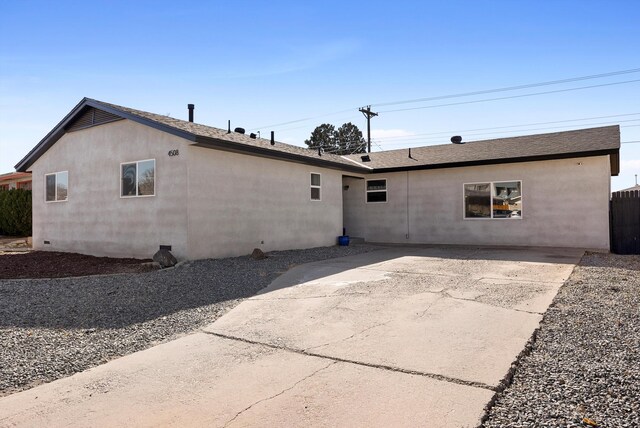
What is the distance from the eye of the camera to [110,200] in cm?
1219

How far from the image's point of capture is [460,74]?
53.9 ft

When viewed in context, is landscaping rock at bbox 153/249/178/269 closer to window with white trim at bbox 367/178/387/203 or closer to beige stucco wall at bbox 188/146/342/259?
beige stucco wall at bbox 188/146/342/259

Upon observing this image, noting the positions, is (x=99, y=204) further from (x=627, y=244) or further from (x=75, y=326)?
(x=627, y=244)

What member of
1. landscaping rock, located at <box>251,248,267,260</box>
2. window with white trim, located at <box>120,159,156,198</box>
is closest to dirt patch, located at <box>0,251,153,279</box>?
window with white trim, located at <box>120,159,156,198</box>

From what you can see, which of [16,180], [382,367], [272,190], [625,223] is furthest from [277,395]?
[16,180]

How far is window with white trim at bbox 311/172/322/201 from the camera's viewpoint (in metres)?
15.0

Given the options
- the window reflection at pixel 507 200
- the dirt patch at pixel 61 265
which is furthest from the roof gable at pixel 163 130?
the window reflection at pixel 507 200

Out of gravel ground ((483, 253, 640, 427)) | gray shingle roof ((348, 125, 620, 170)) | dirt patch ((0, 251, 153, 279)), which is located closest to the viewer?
gravel ground ((483, 253, 640, 427))

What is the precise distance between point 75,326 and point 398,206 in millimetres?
13451

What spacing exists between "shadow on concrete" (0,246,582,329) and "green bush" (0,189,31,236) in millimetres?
13508

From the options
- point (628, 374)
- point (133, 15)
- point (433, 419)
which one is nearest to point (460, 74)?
point (133, 15)

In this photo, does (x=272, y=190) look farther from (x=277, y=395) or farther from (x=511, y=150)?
(x=277, y=395)

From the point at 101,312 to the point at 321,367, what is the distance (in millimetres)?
3783

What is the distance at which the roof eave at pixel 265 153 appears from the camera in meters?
10.4
